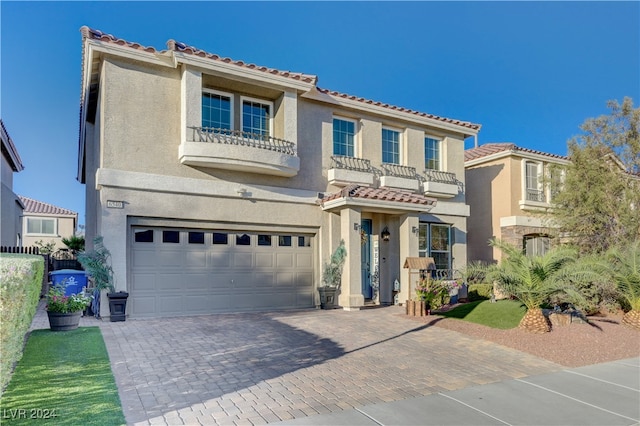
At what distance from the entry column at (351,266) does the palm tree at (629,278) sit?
269 inches

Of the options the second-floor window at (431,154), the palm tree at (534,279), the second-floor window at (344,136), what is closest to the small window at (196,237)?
the second-floor window at (344,136)

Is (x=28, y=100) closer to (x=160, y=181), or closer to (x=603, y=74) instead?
(x=160, y=181)

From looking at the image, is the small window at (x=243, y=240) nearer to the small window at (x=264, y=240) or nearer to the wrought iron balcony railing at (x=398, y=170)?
the small window at (x=264, y=240)

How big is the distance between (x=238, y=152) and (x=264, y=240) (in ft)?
9.64

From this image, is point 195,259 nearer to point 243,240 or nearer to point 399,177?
point 243,240

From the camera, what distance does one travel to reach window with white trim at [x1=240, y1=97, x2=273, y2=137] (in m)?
13.1

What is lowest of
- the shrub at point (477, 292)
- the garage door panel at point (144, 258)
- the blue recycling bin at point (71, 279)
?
the shrub at point (477, 292)

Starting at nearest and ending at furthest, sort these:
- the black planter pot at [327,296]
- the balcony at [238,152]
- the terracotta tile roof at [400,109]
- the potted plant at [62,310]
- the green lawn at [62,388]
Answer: the green lawn at [62,388], the potted plant at [62,310], the balcony at [238,152], the black planter pot at [327,296], the terracotta tile roof at [400,109]

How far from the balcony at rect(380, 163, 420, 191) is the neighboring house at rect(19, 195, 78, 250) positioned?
27078 millimetres

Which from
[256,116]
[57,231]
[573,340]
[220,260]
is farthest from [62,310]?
[57,231]

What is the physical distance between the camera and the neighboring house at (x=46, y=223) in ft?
103

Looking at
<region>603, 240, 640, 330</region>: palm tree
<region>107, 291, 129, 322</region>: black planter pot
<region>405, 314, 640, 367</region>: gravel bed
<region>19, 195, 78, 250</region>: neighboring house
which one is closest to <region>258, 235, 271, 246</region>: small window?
<region>107, 291, 129, 322</region>: black planter pot

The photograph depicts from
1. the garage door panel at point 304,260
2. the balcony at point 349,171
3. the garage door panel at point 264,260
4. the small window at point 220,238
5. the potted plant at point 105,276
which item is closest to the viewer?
the potted plant at point 105,276

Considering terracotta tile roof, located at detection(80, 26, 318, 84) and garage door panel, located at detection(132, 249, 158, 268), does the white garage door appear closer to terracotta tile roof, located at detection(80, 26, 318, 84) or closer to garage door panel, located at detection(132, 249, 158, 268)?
garage door panel, located at detection(132, 249, 158, 268)
